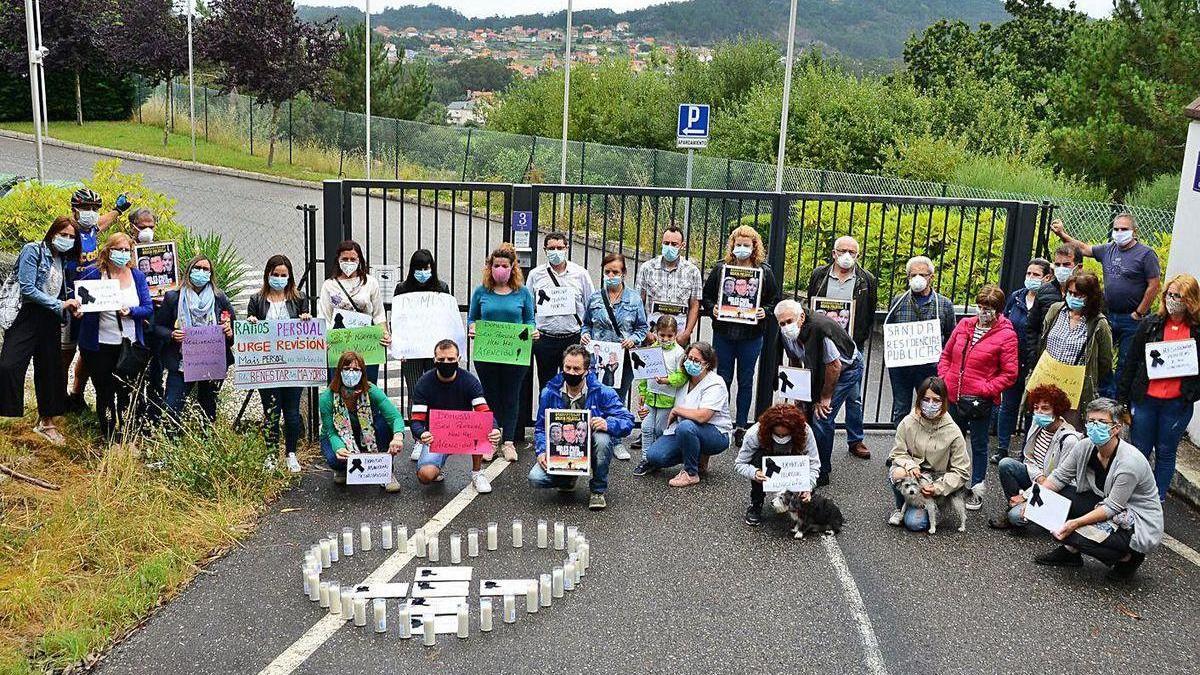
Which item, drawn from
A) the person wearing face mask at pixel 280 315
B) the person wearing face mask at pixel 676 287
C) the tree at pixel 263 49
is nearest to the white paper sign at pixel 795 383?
the person wearing face mask at pixel 676 287

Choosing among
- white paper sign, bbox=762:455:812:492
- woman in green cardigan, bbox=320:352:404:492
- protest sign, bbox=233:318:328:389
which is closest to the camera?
white paper sign, bbox=762:455:812:492

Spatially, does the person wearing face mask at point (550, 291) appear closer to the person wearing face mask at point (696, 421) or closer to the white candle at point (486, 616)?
the person wearing face mask at point (696, 421)

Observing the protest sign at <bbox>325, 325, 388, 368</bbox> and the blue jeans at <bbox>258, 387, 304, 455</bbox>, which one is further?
the blue jeans at <bbox>258, 387, 304, 455</bbox>

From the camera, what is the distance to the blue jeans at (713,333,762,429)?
1010cm

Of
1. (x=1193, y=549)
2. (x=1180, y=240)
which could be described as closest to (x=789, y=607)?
(x=1193, y=549)

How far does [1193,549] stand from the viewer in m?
8.34

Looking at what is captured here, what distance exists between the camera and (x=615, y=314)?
974 centimetres

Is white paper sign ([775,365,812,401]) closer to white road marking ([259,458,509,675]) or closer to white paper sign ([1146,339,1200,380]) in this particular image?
white road marking ([259,458,509,675])

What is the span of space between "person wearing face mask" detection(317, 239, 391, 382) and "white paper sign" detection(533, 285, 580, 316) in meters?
1.30

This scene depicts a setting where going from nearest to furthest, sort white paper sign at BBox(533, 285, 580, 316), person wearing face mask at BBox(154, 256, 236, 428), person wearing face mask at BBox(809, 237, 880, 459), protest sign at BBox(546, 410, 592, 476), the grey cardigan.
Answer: the grey cardigan → protest sign at BBox(546, 410, 592, 476) → person wearing face mask at BBox(154, 256, 236, 428) → white paper sign at BBox(533, 285, 580, 316) → person wearing face mask at BBox(809, 237, 880, 459)

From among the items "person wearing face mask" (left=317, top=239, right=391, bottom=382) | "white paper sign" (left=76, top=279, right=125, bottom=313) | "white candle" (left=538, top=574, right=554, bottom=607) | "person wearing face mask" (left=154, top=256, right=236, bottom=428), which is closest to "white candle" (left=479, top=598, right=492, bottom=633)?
"white candle" (left=538, top=574, right=554, bottom=607)

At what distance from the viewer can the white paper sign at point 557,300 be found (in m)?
9.59

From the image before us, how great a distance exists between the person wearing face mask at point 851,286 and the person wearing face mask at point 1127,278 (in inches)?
68.4

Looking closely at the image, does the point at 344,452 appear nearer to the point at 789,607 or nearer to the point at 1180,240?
the point at 789,607
